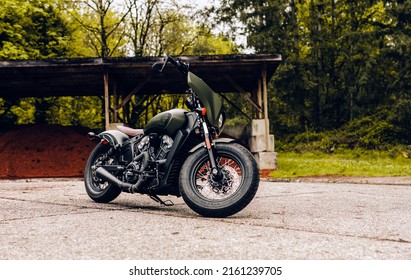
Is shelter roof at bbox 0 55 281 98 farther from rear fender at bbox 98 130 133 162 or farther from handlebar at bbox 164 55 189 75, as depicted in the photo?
handlebar at bbox 164 55 189 75

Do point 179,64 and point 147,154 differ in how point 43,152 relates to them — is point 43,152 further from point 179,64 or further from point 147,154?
point 179,64

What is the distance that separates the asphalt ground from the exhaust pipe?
258 mm

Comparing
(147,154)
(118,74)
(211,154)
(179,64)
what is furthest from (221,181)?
(118,74)

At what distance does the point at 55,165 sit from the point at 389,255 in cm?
1467

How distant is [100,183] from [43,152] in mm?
11258

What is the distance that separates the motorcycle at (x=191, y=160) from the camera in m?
5.01

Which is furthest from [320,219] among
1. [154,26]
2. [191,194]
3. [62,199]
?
[154,26]

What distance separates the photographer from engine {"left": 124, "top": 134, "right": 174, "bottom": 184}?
5660 mm

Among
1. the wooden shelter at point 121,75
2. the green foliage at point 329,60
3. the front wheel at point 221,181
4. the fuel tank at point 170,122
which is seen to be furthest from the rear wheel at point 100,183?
the green foliage at point 329,60

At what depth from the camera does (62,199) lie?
23.4 ft

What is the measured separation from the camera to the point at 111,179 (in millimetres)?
6109

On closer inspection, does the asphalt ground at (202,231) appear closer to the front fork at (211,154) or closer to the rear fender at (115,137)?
the front fork at (211,154)

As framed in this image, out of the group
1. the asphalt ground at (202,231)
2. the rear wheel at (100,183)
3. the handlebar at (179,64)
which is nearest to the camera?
the asphalt ground at (202,231)

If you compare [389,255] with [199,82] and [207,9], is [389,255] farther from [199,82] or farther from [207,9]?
[207,9]
